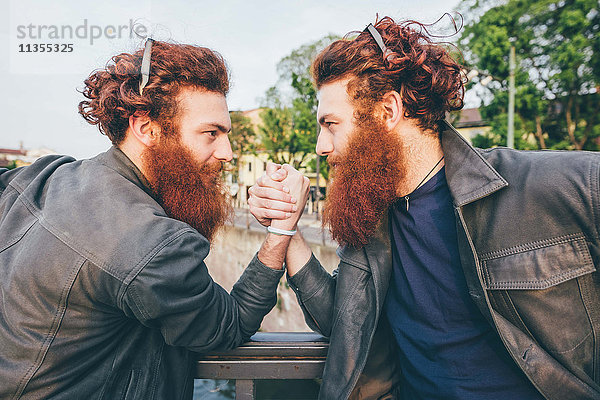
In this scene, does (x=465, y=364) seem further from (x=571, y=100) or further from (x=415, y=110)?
(x=571, y=100)

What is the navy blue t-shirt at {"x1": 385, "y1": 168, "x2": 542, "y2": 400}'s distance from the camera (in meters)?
1.70

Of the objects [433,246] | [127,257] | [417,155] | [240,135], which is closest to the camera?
[127,257]

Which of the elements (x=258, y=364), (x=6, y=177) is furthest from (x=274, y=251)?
(x=6, y=177)

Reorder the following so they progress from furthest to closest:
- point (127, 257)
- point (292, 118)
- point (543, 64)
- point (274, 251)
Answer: point (292, 118) → point (543, 64) → point (274, 251) → point (127, 257)

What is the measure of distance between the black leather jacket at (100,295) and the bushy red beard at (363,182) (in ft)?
2.59

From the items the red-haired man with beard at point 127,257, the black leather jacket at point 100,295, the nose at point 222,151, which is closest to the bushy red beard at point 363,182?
the red-haired man with beard at point 127,257

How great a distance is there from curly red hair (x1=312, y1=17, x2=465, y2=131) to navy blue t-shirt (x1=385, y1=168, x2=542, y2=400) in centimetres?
42

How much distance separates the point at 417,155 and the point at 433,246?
54cm

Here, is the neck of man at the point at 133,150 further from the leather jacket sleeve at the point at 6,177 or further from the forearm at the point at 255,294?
the forearm at the point at 255,294

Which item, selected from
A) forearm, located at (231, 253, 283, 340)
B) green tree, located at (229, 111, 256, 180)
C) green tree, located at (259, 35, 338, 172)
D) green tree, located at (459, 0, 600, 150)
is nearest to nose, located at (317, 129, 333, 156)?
forearm, located at (231, 253, 283, 340)

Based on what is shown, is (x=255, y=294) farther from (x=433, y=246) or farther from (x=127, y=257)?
(x=433, y=246)

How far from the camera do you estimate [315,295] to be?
207 centimetres

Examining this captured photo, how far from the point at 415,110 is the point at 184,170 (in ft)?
4.30

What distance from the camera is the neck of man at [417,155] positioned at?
2086 millimetres
